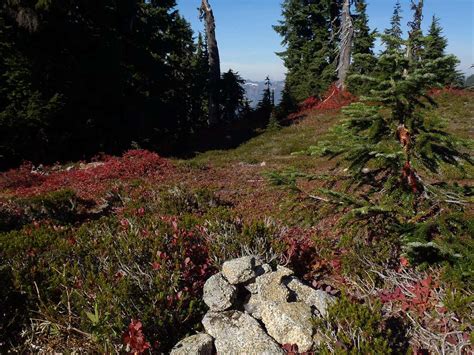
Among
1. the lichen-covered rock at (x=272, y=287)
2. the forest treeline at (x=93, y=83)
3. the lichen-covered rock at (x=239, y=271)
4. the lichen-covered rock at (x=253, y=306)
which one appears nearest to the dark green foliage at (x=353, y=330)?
the lichen-covered rock at (x=272, y=287)

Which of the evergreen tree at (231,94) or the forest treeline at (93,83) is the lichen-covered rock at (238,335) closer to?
the forest treeline at (93,83)

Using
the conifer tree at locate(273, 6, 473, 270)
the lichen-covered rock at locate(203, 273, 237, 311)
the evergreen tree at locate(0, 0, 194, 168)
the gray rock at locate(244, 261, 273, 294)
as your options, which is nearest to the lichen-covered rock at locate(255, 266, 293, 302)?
the gray rock at locate(244, 261, 273, 294)

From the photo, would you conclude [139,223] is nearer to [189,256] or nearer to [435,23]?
[189,256]

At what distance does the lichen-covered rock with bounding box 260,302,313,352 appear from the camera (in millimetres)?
3568

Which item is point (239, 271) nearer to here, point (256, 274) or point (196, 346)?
point (256, 274)

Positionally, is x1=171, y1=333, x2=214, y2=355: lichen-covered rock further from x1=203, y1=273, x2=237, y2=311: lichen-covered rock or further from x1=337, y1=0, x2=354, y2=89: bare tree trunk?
x1=337, y1=0, x2=354, y2=89: bare tree trunk

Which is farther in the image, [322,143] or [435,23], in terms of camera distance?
[435,23]

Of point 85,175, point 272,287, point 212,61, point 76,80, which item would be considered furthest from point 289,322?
point 212,61

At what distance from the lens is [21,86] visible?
16.2 meters

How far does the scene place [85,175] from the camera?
15.2m

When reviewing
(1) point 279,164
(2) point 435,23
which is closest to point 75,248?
(1) point 279,164

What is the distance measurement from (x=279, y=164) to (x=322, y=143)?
475 inches

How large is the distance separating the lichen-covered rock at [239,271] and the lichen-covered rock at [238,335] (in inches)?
15.1

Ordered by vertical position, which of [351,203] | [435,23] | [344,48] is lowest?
[351,203]
